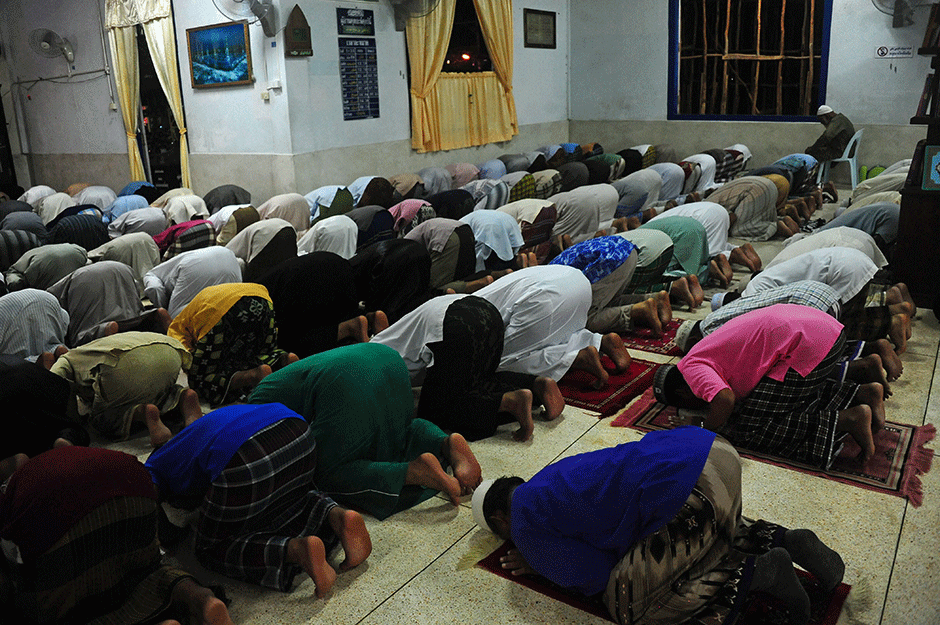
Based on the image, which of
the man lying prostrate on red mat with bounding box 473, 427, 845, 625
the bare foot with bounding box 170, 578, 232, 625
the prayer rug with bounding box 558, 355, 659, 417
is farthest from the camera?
the prayer rug with bounding box 558, 355, 659, 417

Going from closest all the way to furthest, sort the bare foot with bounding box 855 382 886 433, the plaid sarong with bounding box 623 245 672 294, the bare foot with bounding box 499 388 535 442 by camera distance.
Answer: the bare foot with bounding box 855 382 886 433 → the bare foot with bounding box 499 388 535 442 → the plaid sarong with bounding box 623 245 672 294

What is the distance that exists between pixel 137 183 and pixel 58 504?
6767mm

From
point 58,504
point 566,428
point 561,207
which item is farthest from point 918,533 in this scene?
point 561,207

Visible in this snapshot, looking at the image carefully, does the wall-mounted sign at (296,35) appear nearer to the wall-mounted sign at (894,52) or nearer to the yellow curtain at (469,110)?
the yellow curtain at (469,110)

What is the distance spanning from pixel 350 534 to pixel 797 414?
1666 millimetres

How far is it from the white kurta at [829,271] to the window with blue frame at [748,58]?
20.4ft

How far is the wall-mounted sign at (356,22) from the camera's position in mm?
7134

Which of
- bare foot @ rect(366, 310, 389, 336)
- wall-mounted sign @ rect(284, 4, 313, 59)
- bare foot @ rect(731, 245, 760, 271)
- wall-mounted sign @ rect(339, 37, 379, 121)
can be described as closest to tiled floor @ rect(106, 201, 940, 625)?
bare foot @ rect(366, 310, 389, 336)

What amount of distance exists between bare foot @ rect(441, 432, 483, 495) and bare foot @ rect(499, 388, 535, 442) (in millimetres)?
439

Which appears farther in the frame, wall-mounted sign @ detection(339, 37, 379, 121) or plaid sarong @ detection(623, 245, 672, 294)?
wall-mounted sign @ detection(339, 37, 379, 121)

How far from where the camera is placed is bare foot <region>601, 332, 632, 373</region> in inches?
144

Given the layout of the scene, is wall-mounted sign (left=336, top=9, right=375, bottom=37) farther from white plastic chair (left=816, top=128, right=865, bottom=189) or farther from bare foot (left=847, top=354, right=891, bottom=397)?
bare foot (left=847, top=354, right=891, bottom=397)

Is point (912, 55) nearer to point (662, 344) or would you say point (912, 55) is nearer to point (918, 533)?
point (662, 344)

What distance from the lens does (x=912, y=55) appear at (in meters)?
8.26
